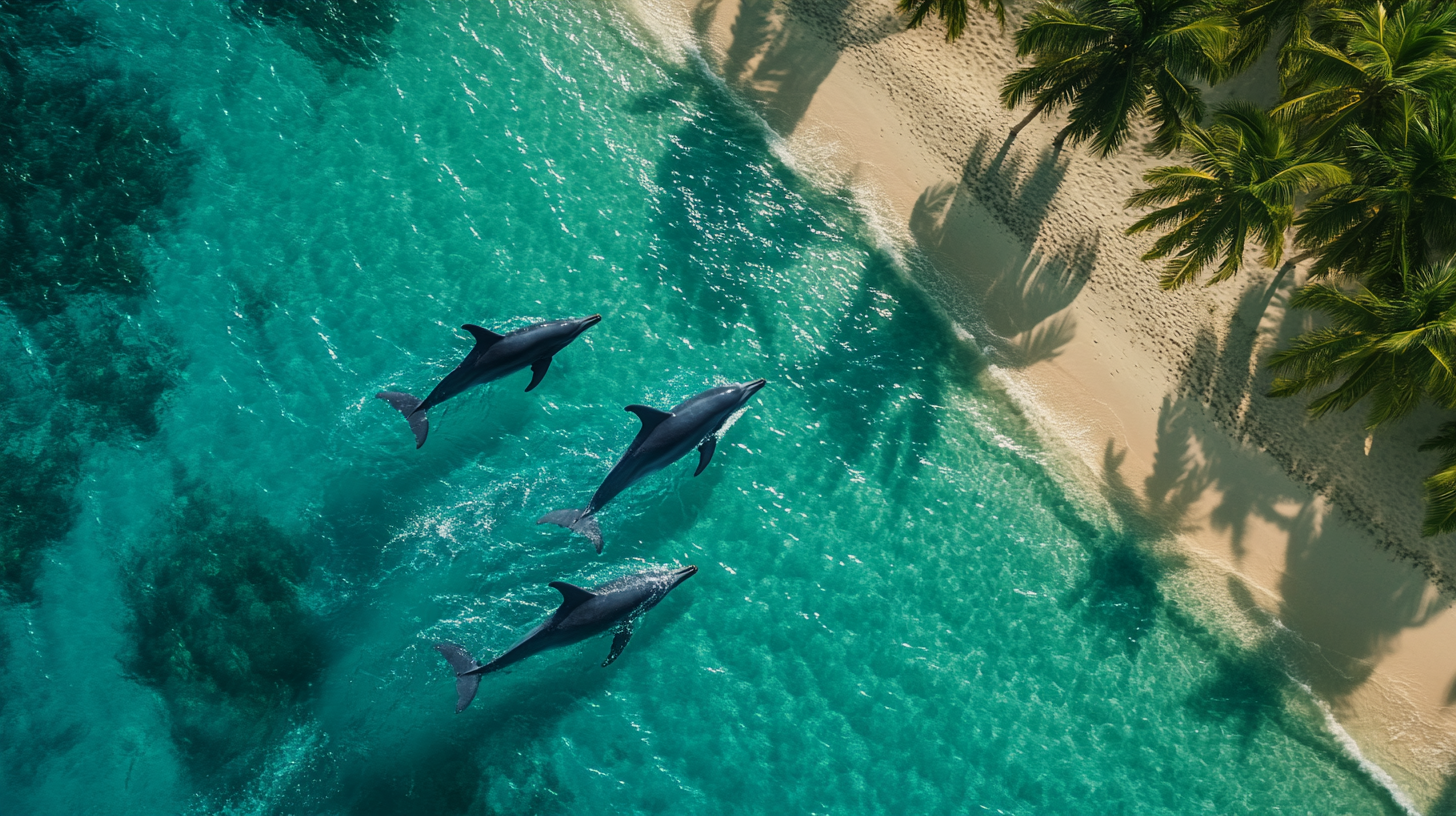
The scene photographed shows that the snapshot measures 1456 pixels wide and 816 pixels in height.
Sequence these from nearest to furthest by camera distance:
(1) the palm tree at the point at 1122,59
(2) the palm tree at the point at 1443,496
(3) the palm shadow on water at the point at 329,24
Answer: (1) the palm tree at the point at 1122,59 < (2) the palm tree at the point at 1443,496 < (3) the palm shadow on water at the point at 329,24

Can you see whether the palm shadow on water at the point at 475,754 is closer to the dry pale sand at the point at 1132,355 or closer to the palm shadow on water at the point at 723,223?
the palm shadow on water at the point at 723,223

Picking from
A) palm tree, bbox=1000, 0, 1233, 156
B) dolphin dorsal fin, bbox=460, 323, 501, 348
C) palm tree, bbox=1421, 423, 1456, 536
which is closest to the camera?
dolphin dorsal fin, bbox=460, 323, 501, 348

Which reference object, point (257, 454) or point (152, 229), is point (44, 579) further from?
point (152, 229)

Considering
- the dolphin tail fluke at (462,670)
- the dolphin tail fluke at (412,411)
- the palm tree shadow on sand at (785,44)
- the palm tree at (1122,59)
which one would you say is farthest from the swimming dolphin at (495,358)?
the palm tree at (1122,59)

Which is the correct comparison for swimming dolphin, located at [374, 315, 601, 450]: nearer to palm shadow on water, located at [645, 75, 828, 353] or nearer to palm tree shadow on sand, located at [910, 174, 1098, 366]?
palm shadow on water, located at [645, 75, 828, 353]

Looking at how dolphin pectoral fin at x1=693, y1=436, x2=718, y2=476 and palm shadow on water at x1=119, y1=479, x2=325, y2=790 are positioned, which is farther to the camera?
dolphin pectoral fin at x1=693, y1=436, x2=718, y2=476

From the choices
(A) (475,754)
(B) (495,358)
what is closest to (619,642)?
(A) (475,754)

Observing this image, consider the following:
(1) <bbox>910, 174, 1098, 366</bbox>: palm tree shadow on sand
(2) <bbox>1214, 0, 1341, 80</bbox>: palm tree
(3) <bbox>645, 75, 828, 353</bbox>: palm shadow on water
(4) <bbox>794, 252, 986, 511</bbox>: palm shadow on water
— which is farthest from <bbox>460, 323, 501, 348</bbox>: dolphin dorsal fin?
(2) <bbox>1214, 0, 1341, 80</bbox>: palm tree

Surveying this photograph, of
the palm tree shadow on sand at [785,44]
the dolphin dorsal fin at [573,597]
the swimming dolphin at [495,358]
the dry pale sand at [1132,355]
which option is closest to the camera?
the dolphin dorsal fin at [573,597]
